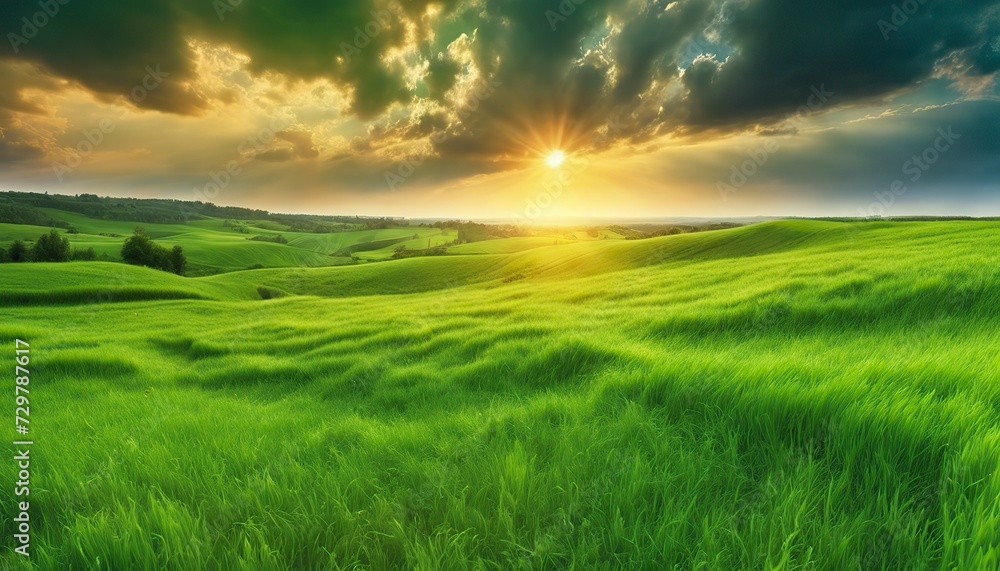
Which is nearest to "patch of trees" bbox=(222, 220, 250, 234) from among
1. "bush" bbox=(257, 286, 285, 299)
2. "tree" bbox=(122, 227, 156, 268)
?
"tree" bbox=(122, 227, 156, 268)

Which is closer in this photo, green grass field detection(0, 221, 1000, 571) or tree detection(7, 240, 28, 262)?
green grass field detection(0, 221, 1000, 571)

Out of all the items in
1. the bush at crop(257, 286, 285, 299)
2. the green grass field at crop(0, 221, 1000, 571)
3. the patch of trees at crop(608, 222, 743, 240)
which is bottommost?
the bush at crop(257, 286, 285, 299)

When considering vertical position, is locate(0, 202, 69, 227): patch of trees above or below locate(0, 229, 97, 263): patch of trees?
above

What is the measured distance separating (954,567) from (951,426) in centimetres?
106

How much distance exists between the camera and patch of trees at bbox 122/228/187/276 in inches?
2571

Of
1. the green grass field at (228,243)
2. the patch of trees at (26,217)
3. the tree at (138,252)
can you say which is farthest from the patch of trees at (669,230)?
the patch of trees at (26,217)

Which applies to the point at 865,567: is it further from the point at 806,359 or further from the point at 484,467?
the point at 806,359

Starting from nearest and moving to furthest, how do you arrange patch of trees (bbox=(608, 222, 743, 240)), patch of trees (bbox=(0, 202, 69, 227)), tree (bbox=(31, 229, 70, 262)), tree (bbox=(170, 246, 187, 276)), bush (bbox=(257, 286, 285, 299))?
bush (bbox=(257, 286, 285, 299)) → patch of trees (bbox=(608, 222, 743, 240)) → tree (bbox=(31, 229, 70, 262)) → tree (bbox=(170, 246, 187, 276)) → patch of trees (bbox=(0, 202, 69, 227))

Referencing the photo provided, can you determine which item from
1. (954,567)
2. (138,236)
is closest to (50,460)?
(954,567)

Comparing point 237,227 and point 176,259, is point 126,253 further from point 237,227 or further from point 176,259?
point 237,227

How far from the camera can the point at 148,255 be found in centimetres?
6631

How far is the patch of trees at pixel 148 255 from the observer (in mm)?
65312

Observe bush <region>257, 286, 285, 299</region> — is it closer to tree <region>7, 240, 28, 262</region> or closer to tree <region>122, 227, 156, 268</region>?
tree <region>122, 227, 156, 268</region>

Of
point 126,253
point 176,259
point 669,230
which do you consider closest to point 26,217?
point 126,253
